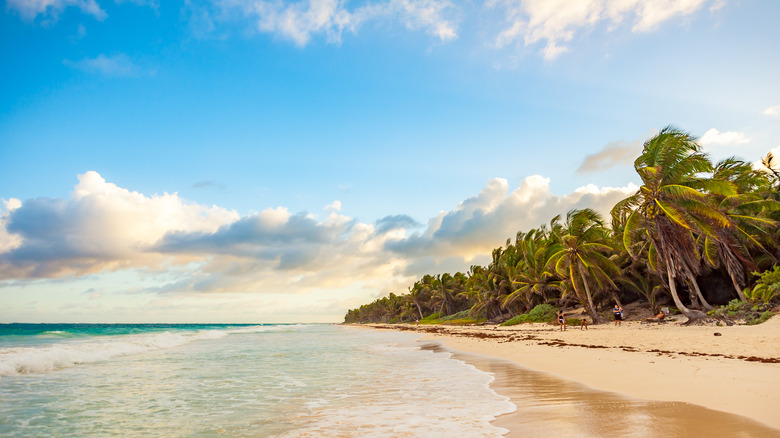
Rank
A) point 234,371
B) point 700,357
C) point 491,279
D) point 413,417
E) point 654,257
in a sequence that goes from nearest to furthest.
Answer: point 413,417, point 700,357, point 234,371, point 654,257, point 491,279

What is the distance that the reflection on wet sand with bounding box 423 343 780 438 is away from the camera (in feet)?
18.5

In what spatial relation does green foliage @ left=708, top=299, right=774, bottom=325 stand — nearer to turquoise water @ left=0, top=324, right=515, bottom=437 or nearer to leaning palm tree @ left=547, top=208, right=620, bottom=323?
leaning palm tree @ left=547, top=208, right=620, bottom=323

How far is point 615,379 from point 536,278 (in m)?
36.5

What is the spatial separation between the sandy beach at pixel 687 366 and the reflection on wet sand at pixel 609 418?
270 mm

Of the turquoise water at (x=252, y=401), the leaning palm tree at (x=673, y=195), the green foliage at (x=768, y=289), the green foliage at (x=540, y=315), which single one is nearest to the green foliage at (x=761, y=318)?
the green foliage at (x=768, y=289)

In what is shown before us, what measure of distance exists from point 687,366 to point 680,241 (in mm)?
15356

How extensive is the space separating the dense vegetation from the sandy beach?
20.8ft

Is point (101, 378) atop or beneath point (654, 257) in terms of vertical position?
beneath

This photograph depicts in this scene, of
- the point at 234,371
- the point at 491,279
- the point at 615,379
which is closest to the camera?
the point at 615,379

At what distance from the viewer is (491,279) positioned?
5653 centimetres

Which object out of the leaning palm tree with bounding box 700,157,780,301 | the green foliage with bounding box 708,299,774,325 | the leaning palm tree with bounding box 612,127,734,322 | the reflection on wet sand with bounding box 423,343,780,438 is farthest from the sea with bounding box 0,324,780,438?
the leaning palm tree with bounding box 700,157,780,301

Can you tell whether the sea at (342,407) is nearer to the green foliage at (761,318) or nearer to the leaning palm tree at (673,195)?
the green foliage at (761,318)

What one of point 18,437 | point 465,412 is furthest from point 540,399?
point 18,437

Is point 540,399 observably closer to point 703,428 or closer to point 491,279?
point 703,428
